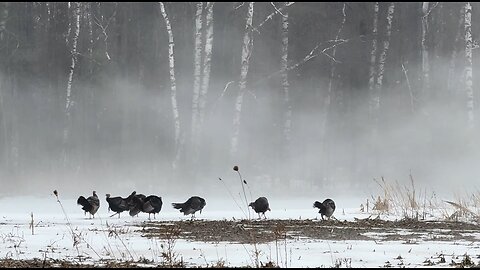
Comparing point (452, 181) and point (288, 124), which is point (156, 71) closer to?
point (288, 124)

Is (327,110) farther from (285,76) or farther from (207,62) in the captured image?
(207,62)

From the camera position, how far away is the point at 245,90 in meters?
38.5

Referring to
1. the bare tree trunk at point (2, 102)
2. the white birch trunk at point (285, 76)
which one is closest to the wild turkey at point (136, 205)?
the white birch trunk at point (285, 76)

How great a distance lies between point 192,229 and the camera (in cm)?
1327

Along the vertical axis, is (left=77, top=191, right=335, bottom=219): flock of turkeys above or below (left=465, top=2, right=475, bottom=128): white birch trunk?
below

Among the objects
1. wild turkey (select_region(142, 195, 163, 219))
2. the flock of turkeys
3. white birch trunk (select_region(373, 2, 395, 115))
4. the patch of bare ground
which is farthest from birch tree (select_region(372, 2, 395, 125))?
wild turkey (select_region(142, 195, 163, 219))

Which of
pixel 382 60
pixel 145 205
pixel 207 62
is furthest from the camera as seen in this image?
pixel 382 60

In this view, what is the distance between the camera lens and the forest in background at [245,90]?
37.5 metres

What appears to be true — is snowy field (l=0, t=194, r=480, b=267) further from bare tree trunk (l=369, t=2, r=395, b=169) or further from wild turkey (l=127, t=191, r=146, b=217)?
bare tree trunk (l=369, t=2, r=395, b=169)

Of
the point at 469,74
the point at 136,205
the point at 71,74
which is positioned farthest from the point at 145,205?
the point at 469,74

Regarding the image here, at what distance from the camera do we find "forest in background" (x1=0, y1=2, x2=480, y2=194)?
123 ft

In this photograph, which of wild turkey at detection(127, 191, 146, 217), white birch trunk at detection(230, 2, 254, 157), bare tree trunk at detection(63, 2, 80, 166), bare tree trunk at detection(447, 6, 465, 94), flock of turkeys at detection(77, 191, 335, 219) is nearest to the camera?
flock of turkeys at detection(77, 191, 335, 219)

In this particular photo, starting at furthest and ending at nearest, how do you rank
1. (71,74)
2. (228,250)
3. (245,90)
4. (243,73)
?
(245,90)
(71,74)
(243,73)
(228,250)

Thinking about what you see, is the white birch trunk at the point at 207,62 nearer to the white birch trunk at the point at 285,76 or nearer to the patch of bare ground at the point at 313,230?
the white birch trunk at the point at 285,76
